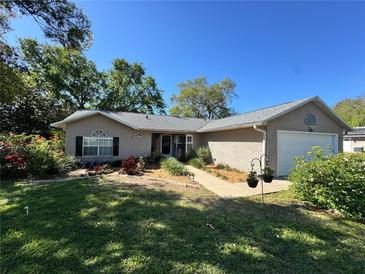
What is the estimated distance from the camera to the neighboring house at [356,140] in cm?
2400

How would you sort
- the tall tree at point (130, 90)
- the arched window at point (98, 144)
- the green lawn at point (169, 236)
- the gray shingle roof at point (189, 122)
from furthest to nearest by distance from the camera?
the tall tree at point (130, 90) → the arched window at point (98, 144) → the gray shingle roof at point (189, 122) → the green lawn at point (169, 236)

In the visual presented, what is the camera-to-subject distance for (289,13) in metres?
9.70

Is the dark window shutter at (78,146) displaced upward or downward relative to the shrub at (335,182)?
upward

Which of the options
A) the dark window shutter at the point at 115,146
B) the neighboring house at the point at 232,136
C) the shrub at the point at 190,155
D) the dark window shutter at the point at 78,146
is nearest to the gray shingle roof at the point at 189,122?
the neighboring house at the point at 232,136

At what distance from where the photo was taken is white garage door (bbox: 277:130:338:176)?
34.6 ft

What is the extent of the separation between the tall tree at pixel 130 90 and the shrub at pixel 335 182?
85.3 ft

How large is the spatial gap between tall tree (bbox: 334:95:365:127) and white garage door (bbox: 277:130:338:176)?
114 ft

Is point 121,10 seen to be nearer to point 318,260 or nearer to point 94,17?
point 94,17

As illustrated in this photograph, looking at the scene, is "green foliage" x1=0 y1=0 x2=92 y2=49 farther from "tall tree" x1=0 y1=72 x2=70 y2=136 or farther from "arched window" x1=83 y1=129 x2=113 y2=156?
"tall tree" x1=0 y1=72 x2=70 y2=136

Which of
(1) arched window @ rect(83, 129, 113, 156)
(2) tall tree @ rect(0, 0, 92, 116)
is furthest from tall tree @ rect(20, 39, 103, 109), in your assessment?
(2) tall tree @ rect(0, 0, 92, 116)

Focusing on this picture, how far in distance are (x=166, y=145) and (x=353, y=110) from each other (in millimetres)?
43767

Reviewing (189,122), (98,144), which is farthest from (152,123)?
(98,144)

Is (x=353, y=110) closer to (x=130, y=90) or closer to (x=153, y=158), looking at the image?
(x=130, y=90)

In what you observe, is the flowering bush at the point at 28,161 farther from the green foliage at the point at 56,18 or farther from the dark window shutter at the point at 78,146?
the green foliage at the point at 56,18
